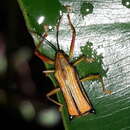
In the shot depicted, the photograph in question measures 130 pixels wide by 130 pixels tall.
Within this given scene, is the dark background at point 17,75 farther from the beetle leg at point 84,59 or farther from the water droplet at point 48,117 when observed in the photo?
the beetle leg at point 84,59

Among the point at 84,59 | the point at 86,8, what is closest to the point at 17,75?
the point at 84,59

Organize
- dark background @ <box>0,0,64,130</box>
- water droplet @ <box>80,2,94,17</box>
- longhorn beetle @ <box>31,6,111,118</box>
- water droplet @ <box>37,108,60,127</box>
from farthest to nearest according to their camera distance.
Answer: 1. water droplet @ <box>37,108,60,127</box>
2. dark background @ <box>0,0,64,130</box>
3. longhorn beetle @ <box>31,6,111,118</box>
4. water droplet @ <box>80,2,94,17</box>

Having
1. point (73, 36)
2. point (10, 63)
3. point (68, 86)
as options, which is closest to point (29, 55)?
point (10, 63)

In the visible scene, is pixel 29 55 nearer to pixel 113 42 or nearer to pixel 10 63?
pixel 10 63

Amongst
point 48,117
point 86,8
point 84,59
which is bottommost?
point 48,117

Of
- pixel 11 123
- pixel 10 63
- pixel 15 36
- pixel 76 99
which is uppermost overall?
pixel 15 36

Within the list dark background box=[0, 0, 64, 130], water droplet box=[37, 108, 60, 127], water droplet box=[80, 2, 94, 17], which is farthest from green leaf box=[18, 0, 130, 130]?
water droplet box=[37, 108, 60, 127]

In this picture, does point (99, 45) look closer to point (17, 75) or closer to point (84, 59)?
point (84, 59)

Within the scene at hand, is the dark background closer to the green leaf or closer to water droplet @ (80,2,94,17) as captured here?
the green leaf
